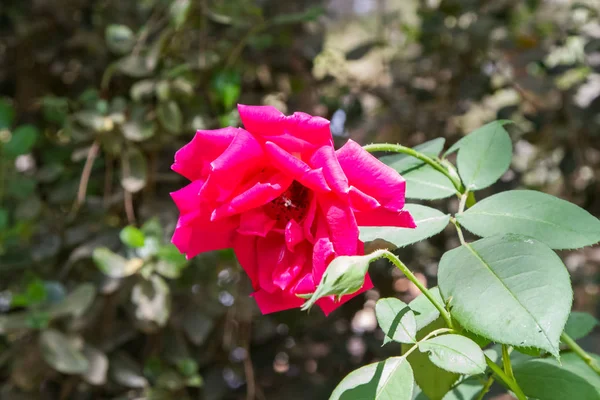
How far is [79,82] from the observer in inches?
52.8

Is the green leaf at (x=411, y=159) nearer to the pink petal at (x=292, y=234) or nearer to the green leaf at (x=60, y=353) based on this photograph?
the pink petal at (x=292, y=234)

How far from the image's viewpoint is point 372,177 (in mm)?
417

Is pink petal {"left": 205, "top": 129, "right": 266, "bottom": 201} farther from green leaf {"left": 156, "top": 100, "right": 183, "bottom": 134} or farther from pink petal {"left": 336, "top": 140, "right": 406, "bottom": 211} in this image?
green leaf {"left": 156, "top": 100, "right": 183, "bottom": 134}

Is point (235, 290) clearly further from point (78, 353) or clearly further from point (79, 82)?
point (79, 82)

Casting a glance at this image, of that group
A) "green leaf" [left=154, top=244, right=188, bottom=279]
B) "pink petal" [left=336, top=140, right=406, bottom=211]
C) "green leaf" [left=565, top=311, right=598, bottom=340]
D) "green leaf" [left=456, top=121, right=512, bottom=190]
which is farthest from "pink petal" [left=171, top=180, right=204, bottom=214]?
"green leaf" [left=154, top=244, right=188, bottom=279]

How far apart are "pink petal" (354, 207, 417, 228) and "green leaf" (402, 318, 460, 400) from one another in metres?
0.10

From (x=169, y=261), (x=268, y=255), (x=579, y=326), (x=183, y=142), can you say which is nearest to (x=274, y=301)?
(x=268, y=255)

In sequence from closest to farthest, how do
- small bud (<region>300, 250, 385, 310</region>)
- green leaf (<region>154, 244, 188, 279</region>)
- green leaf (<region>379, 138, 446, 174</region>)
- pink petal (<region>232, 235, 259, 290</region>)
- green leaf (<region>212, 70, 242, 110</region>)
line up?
small bud (<region>300, 250, 385, 310</region>) → pink petal (<region>232, 235, 259, 290</region>) → green leaf (<region>379, 138, 446, 174</region>) → green leaf (<region>154, 244, 188, 279</region>) → green leaf (<region>212, 70, 242, 110</region>)

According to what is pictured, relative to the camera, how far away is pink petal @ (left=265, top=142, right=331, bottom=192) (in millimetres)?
403

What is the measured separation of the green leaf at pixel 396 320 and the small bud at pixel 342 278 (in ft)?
0.25

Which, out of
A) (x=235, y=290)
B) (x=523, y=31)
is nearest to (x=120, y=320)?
(x=235, y=290)

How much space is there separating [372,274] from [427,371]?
83 centimetres

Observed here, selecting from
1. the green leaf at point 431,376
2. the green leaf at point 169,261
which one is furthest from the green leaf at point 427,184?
the green leaf at point 169,261

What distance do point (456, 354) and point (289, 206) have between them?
156mm
